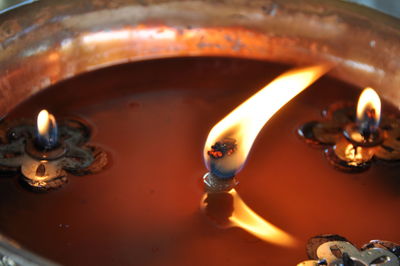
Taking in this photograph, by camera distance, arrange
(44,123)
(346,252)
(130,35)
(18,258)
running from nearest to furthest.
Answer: (18,258) < (346,252) < (44,123) < (130,35)

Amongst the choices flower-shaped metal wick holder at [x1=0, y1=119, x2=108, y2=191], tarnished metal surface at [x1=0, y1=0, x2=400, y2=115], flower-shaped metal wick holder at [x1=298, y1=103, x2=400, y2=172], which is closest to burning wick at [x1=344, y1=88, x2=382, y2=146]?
flower-shaped metal wick holder at [x1=298, y1=103, x2=400, y2=172]

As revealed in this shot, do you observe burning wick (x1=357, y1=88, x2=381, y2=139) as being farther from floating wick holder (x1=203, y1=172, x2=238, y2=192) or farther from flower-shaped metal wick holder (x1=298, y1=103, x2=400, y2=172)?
floating wick holder (x1=203, y1=172, x2=238, y2=192)

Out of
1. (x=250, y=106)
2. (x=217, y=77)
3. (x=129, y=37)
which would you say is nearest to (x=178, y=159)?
(x=250, y=106)

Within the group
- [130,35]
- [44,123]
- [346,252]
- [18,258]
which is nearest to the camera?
[18,258]

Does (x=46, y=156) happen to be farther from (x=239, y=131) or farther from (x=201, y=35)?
(x=201, y=35)

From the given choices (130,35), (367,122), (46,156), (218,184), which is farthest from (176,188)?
(130,35)

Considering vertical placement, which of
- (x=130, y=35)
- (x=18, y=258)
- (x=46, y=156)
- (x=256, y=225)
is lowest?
(x=18, y=258)

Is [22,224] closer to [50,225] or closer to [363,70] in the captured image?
[50,225]
